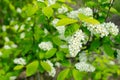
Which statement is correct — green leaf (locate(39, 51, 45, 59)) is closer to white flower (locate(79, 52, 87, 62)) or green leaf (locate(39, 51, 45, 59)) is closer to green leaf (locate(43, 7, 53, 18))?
white flower (locate(79, 52, 87, 62))

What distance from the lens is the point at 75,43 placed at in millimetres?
2127

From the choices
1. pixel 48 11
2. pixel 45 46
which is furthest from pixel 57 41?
pixel 48 11

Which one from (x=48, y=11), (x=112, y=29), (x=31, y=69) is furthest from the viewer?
(x=31, y=69)

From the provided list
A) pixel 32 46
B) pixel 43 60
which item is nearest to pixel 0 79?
pixel 43 60

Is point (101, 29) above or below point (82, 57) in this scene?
above

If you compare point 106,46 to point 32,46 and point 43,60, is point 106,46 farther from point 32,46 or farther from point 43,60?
point 32,46

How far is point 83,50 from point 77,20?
1.64 feet

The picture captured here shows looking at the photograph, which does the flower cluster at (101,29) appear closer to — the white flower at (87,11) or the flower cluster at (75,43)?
the flower cluster at (75,43)

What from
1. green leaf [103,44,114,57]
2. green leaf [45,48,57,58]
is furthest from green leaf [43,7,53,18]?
green leaf [103,44,114,57]

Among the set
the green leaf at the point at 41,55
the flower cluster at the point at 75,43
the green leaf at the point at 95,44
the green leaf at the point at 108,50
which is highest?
the flower cluster at the point at 75,43

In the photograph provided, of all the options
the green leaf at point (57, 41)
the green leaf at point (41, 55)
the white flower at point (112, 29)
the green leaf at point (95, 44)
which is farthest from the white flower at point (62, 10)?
the white flower at point (112, 29)

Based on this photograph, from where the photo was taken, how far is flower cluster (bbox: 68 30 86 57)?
6.90 ft

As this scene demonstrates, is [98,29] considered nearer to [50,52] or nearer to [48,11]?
[48,11]

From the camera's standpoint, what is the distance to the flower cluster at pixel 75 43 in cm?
210
